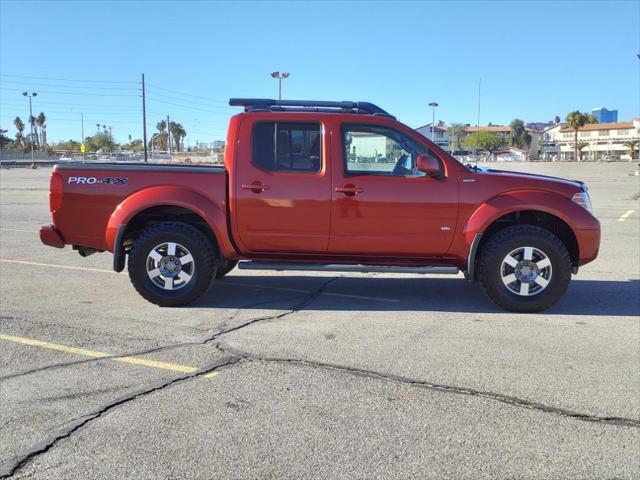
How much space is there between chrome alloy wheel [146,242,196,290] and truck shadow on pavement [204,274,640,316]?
1.18 feet

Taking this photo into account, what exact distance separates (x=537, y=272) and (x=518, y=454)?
3.27 m

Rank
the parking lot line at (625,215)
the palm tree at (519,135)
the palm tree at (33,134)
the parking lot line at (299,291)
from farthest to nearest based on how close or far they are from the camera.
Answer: the palm tree at (519,135) < the palm tree at (33,134) < the parking lot line at (625,215) < the parking lot line at (299,291)

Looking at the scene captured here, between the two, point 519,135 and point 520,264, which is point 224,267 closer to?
point 520,264

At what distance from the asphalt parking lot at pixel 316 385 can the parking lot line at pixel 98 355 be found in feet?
0.07

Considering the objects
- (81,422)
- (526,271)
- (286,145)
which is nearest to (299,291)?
(286,145)

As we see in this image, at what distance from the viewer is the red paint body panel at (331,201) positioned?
613 cm

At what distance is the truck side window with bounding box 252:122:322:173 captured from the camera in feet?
20.5

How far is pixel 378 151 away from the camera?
6258mm

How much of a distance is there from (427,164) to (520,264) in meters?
1.46

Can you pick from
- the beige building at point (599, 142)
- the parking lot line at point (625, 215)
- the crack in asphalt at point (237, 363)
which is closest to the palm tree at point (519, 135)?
the beige building at point (599, 142)

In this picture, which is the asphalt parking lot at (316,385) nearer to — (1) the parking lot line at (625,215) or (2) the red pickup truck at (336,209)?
(2) the red pickup truck at (336,209)

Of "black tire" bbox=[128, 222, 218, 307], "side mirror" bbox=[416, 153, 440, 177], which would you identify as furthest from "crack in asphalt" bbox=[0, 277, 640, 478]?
"side mirror" bbox=[416, 153, 440, 177]

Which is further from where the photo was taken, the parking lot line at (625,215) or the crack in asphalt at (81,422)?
the parking lot line at (625,215)

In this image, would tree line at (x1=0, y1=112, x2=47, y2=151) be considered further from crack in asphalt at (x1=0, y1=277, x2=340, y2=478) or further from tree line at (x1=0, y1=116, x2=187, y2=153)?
crack in asphalt at (x1=0, y1=277, x2=340, y2=478)
